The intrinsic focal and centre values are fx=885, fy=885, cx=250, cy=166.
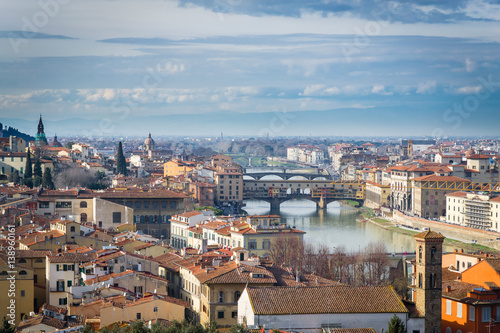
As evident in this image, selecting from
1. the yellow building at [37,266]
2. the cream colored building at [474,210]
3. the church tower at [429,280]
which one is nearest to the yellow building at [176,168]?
→ the cream colored building at [474,210]

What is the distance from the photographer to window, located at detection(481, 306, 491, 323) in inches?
339

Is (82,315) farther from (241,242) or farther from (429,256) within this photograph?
(241,242)

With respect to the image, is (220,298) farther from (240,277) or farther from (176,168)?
(176,168)

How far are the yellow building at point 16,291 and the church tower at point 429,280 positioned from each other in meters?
4.07

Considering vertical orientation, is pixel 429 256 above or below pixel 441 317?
above

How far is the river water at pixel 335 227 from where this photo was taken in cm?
2153

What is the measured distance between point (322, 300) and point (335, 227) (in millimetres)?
18891

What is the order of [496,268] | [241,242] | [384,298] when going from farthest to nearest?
1. [241,242]
2. [496,268]
3. [384,298]

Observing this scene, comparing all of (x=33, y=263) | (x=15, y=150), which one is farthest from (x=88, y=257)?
(x=15, y=150)

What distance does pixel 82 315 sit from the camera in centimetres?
873

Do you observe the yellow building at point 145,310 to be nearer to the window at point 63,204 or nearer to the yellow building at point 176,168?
the window at point 63,204

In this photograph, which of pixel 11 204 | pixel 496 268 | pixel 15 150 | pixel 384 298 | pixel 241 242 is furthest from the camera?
pixel 15 150

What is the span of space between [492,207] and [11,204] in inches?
548

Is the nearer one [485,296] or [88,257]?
[485,296]
